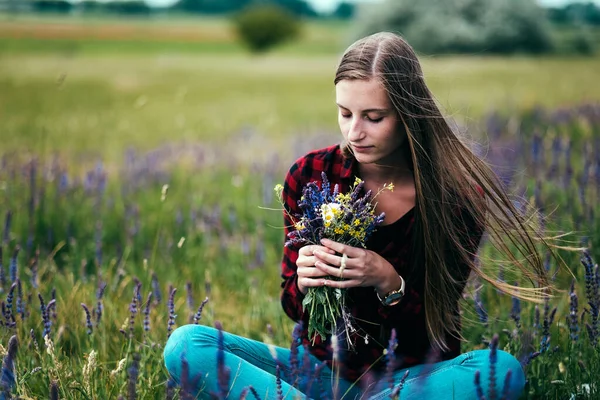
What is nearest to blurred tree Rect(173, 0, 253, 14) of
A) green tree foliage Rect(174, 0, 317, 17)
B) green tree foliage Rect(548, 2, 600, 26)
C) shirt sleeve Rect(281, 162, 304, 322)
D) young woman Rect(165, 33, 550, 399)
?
green tree foliage Rect(174, 0, 317, 17)

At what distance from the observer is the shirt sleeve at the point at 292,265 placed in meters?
2.41

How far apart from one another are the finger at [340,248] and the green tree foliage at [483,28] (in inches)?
1137

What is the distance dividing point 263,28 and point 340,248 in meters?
63.7

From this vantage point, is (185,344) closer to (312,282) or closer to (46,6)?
(312,282)

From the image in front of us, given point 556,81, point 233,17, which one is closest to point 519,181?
point 556,81

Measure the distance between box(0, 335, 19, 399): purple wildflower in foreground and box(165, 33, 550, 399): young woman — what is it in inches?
23.1

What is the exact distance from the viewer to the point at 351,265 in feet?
6.68

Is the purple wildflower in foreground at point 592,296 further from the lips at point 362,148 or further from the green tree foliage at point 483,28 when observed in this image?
the green tree foliage at point 483,28

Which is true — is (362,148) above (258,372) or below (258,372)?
above

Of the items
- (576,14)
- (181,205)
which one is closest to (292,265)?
(181,205)

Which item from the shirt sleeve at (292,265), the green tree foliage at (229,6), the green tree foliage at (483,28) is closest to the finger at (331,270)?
the shirt sleeve at (292,265)

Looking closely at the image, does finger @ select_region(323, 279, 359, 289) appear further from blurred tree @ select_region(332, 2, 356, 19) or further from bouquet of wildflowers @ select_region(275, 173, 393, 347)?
blurred tree @ select_region(332, 2, 356, 19)

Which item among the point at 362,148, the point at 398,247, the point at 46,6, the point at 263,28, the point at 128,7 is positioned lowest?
the point at 263,28

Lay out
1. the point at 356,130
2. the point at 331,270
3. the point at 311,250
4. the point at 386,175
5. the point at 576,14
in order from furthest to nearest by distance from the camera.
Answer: the point at 576,14
the point at 386,175
the point at 356,130
the point at 311,250
the point at 331,270
